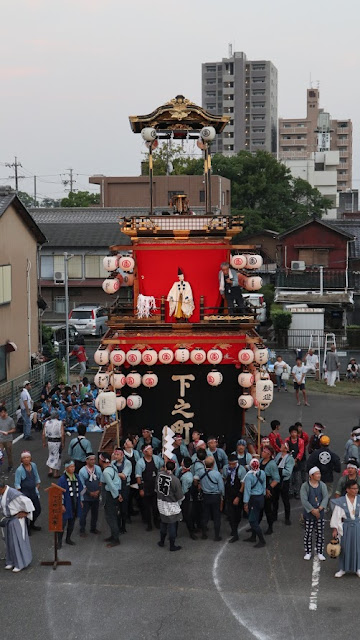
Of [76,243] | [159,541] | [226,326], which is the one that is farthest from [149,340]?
[76,243]

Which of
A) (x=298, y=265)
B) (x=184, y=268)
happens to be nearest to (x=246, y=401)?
(x=184, y=268)

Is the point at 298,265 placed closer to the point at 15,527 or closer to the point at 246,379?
the point at 246,379

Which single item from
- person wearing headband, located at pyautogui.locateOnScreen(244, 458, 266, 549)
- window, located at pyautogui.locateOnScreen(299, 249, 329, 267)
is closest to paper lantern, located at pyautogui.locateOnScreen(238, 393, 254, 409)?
person wearing headband, located at pyautogui.locateOnScreen(244, 458, 266, 549)

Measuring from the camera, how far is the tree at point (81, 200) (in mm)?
82375

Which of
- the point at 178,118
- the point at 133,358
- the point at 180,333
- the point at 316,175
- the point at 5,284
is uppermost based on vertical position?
the point at 316,175

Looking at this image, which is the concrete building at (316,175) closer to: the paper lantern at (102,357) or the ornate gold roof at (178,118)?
the ornate gold roof at (178,118)

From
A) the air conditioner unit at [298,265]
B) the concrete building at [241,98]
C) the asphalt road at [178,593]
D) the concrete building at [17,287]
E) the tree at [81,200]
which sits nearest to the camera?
the asphalt road at [178,593]

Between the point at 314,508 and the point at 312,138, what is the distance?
120m

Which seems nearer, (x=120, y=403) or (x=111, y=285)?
(x=120, y=403)

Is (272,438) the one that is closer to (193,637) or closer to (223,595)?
(223,595)

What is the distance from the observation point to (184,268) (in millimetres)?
18844

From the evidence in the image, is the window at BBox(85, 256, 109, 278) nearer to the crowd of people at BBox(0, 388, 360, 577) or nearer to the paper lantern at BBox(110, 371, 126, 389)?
the paper lantern at BBox(110, 371, 126, 389)

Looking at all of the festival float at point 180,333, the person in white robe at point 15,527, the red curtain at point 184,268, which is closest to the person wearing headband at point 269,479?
the festival float at point 180,333

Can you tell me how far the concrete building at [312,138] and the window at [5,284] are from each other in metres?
99.3
